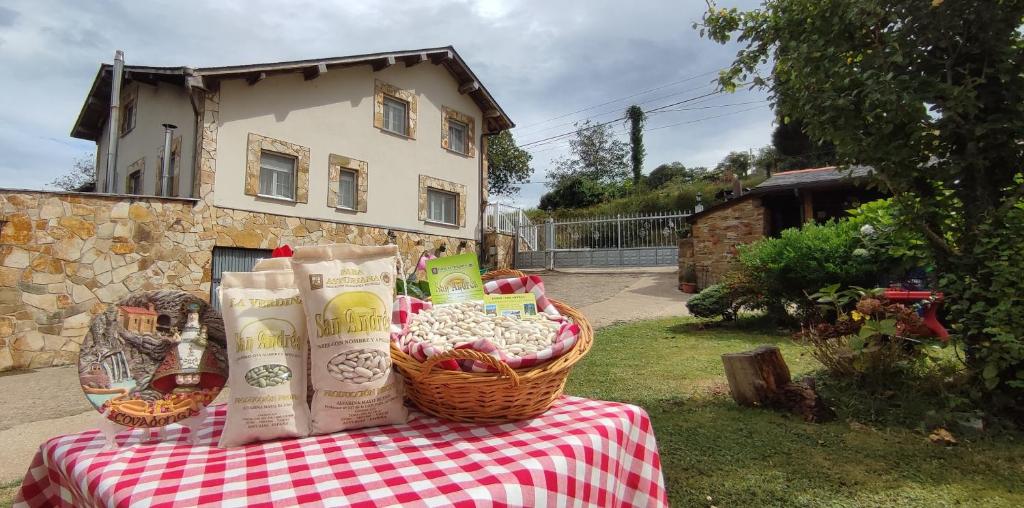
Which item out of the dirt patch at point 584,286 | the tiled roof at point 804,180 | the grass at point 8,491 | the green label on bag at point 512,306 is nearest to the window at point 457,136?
the dirt patch at point 584,286

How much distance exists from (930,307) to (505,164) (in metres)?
21.0

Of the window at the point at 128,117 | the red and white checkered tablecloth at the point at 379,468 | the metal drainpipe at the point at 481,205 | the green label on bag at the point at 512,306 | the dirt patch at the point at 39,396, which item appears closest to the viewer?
→ the red and white checkered tablecloth at the point at 379,468

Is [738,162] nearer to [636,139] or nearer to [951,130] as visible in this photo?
[636,139]

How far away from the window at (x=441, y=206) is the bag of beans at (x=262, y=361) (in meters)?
11.3

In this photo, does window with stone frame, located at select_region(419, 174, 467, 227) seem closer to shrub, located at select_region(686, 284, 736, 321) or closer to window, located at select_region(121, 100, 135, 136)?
window, located at select_region(121, 100, 135, 136)

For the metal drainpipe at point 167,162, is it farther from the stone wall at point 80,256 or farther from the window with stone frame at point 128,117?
the window with stone frame at point 128,117

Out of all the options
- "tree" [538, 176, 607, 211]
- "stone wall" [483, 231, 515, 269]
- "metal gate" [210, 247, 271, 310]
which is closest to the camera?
"metal gate" [210, 247, 271, 310]

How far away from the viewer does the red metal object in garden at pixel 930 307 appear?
12.8ft

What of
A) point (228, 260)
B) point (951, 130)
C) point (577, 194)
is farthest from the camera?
point (577, 194)

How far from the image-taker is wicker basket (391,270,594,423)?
1070mm

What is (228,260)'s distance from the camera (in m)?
8.72

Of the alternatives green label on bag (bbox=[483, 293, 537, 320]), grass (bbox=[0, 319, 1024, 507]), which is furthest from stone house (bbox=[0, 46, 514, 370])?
green label on bag (bbox=[483, 293, 537, 320])

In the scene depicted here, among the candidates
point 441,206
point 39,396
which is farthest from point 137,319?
point 441,206

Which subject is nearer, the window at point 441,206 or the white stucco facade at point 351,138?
the white stucco facade at point 351,138
